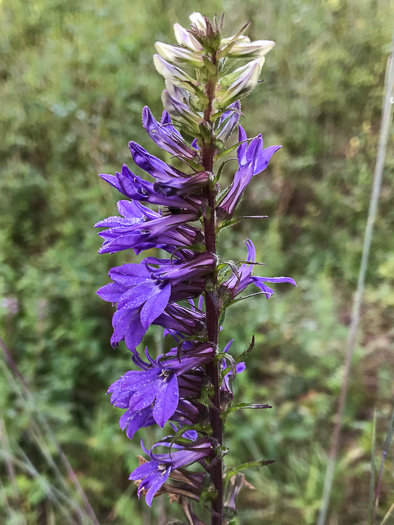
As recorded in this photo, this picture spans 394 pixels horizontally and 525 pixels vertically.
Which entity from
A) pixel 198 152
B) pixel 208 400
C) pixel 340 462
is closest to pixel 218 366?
pixel 208 400

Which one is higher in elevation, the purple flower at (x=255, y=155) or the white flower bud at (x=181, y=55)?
the white flower bud at (x=181, y=55)

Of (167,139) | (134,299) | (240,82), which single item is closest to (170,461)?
(134,299)

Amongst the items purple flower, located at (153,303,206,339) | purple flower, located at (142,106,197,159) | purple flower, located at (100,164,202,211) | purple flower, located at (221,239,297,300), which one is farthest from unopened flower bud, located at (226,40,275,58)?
purple flower, located at (153,303,206,339)

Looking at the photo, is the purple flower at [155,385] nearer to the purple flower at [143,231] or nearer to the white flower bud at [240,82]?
the purple flower at [143,231]

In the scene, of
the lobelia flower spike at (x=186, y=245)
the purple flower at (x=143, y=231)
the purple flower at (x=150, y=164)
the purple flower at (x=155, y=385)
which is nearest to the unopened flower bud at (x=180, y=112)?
the lobelia flower spike at (x=186, y=245)

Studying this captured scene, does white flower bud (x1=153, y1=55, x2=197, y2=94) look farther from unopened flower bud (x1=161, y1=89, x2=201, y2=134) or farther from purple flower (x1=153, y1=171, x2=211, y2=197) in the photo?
purple flower (x1=153, y1=171, x2=211, y2=197)

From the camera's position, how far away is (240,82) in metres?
1.14

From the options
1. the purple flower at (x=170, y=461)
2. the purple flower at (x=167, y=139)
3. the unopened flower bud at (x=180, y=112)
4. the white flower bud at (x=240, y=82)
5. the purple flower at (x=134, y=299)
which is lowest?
the purple flower at (x=170, y=461)

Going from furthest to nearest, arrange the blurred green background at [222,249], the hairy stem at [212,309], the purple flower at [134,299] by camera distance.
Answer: the blurred green background at [222,249], the hairy stem at [212,309], the purple flower at [134,299]

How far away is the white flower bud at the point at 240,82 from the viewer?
114 centimetres

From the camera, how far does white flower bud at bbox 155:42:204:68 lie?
114 centimetres

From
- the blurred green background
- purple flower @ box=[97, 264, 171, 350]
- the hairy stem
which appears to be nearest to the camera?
purple flower @ box=[97, 264, 171, 350]

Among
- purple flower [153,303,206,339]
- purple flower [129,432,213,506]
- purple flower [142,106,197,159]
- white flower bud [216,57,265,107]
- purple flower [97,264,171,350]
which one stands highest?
white flower bud [216,57,265,107]

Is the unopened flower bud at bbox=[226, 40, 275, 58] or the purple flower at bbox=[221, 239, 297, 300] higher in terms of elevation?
the unopened flower bud at bbox=[226, 40, 275, 58]
